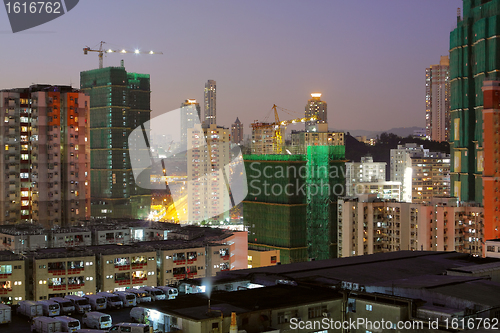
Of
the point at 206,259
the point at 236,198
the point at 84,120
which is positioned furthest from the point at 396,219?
the point at 236,198

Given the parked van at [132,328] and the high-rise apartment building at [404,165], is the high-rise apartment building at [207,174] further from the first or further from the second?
the parked van at [132,328]

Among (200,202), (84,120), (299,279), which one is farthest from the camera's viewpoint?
(200,202)

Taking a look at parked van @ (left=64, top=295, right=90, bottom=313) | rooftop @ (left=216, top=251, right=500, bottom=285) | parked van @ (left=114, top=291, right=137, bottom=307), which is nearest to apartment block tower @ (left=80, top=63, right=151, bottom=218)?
parked van @ (left=64, top=295, right=90, bottom=313)

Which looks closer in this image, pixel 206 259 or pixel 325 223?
pixel 206 259

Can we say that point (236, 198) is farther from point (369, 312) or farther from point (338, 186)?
point (369, 312)

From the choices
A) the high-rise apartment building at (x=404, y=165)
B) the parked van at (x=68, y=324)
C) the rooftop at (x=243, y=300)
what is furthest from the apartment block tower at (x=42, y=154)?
the high-rise apartment building at (x=404, y=165)

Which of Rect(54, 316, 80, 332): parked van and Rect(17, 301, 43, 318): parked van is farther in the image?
Rect(17, 301, 43, 318): parked van

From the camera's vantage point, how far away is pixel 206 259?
38875 millimetres

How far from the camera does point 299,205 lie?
6512 centimetres

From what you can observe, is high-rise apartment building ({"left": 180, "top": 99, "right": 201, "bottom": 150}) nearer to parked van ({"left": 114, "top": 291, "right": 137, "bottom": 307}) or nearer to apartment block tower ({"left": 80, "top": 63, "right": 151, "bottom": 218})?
apartment block tower ({"left": 80, "top": 63, "right": 151, "bottom": 218})

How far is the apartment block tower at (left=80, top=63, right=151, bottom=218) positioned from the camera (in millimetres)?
89812

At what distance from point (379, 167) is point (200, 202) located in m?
35.1

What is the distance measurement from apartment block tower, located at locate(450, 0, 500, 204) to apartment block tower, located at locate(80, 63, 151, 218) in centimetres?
4435

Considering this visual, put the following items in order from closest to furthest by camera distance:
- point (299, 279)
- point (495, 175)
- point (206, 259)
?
point (299, 279) → point (206, 259) → point (495, 175)
